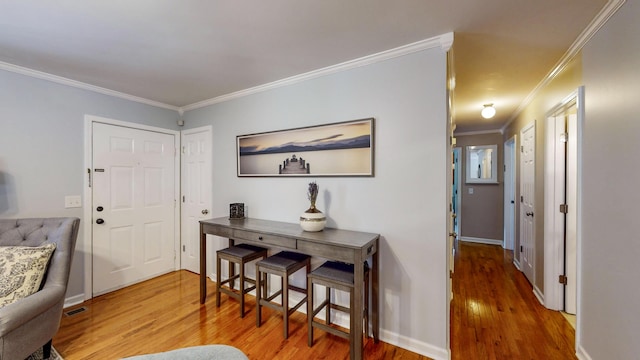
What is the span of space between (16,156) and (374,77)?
329 cm

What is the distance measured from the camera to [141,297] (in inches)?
107

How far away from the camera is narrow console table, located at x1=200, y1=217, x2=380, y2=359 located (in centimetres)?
171

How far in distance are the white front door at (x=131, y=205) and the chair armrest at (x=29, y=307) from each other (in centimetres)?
121

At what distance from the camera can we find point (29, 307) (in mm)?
1497

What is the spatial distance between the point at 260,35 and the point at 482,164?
16.7 ft

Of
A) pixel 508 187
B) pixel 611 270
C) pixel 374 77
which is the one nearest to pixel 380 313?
pixel 611 270

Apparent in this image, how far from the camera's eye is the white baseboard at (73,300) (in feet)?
8.20

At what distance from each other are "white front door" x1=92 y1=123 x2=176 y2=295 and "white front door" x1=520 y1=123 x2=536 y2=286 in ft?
15.2

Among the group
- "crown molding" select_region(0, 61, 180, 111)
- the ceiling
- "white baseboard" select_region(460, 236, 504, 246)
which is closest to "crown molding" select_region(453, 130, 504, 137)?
"white baseboard" select_region(460, 236, 504, 246)

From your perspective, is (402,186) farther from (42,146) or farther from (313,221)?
(42,146)

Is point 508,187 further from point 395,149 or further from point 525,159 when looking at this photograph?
point 395,149

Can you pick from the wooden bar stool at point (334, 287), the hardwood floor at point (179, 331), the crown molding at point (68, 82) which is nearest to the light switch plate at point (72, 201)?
the hardwood floor at point (179, 331)

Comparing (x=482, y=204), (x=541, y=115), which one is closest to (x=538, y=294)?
(x=541, y=115)

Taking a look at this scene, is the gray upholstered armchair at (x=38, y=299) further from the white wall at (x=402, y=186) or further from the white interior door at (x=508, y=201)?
the white interior door at (x=508, y=201)
